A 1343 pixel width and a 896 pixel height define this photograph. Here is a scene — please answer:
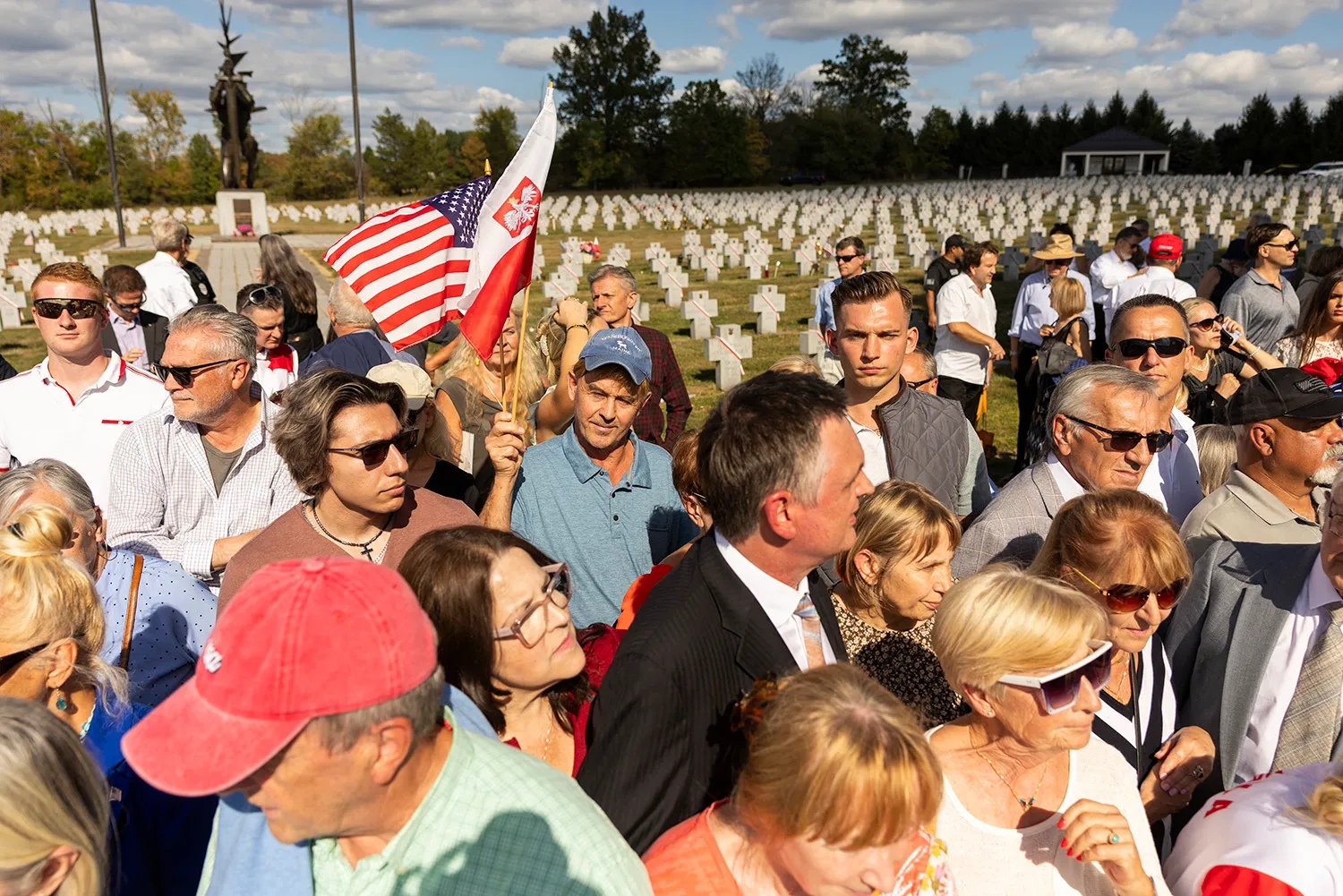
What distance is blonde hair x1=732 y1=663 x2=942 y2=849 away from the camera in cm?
179

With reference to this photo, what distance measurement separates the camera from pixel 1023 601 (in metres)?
2.29

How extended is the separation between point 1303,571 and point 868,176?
83.5 metres

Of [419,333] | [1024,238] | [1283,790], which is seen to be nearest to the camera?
[1283,790]

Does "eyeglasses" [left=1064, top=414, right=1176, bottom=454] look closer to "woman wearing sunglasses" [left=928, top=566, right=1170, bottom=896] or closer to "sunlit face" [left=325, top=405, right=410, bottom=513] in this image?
"woman wearing sunglasses" [left=928, top=566, right=1170, bottom=896]

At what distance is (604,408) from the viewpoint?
12.7ft

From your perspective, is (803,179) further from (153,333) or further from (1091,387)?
(1091,387)

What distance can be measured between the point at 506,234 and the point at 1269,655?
10.5ft

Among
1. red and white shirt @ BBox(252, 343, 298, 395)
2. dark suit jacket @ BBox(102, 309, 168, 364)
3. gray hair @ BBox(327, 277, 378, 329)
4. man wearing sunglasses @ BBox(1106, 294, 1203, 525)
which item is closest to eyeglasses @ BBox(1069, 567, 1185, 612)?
man wearing sunglasses @ BBox(1106, 294, 1203, 525)

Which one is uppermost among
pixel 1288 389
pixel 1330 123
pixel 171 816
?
pixel 1330 123

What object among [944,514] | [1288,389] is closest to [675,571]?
[944,514]

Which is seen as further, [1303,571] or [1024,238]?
[1024,238]

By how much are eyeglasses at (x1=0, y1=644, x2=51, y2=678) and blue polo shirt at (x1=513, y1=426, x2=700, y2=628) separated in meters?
1.79

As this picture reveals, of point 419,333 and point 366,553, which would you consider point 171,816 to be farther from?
point 419,333

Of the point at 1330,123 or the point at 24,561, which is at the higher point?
the point at 1330,123
